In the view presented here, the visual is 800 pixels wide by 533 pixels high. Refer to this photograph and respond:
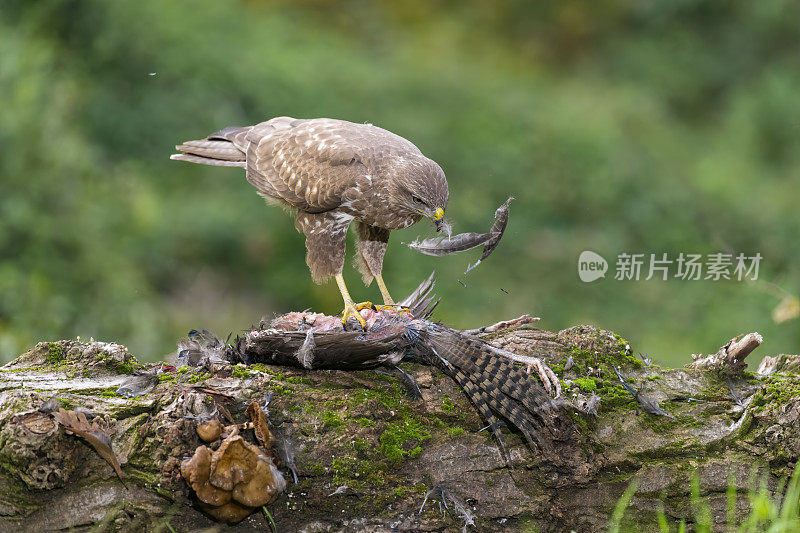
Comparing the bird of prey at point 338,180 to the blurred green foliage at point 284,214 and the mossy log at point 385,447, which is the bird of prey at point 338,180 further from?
the blurred green foliage at point 284,214

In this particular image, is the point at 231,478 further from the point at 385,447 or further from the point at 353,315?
the point at 353,315

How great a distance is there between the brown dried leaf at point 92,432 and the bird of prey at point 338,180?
112cm

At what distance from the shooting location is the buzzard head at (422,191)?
12.0 feet

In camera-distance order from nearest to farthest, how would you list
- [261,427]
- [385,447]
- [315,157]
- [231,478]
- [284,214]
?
1. [231,478]
2. [261,427]
3. [385,447]
4. [315,157]
5. [284,214]

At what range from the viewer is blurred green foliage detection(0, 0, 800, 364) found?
20.0 ft

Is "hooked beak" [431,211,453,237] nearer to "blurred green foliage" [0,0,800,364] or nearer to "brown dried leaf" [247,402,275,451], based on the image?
"brown dried leaf" [247,402,275,451]

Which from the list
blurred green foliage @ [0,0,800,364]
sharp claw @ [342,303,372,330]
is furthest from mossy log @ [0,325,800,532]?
blurred green foliage @ [0,0,800,364]

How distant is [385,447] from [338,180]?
1.42 m

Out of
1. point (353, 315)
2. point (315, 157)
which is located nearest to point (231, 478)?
point (353, 315)

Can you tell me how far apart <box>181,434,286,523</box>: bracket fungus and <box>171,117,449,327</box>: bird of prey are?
0.93 m

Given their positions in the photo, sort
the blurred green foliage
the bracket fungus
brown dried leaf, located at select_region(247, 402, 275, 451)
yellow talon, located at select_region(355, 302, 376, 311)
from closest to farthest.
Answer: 1. the bracket fungus
2. brown dried leaf, located at select_region(247, 402, 275, 451)
3. yellow talon, located at select_region(355, 302, 376, 311)
4. the blurred green foliage

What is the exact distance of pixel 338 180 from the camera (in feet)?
12.7

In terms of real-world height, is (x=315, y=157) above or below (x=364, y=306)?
above

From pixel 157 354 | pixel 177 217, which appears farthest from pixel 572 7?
pixel 157 354
